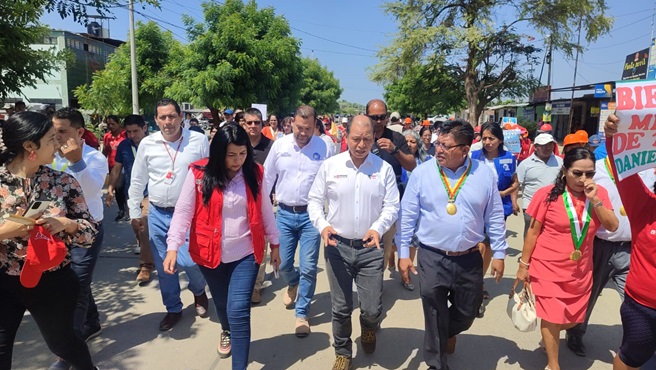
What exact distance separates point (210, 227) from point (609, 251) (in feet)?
9.93

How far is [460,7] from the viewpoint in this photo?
18.6 m

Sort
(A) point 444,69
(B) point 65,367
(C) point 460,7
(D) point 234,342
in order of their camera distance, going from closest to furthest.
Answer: (D) point 234,342 → (B) point 65,367 → (C) point 460,7 → (A) point 444,69

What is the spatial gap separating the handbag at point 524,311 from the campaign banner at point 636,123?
1251 mm

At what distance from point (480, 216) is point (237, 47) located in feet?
35.6

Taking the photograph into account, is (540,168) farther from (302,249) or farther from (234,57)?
(234,57)

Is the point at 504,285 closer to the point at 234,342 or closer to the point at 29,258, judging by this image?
the point at 234,342

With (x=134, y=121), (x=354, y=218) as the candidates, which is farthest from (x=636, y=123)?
(x=134, y=121)

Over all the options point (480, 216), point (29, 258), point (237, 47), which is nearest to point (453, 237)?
point (480, 216)

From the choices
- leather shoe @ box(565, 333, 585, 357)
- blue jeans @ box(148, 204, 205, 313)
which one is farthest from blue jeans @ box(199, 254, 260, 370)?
leather shoe @ box(565, 333, 585, 357)

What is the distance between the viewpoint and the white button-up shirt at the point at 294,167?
405 cm

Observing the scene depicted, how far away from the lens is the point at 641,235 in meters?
2.39

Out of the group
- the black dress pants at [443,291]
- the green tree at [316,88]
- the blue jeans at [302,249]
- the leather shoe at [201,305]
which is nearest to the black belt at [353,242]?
the black dress pants at [443,291]

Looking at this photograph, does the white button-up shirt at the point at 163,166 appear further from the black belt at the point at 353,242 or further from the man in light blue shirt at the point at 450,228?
the man in light blue shirt at the point at 450,228

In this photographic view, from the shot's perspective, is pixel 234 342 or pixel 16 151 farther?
pixel 234 342
